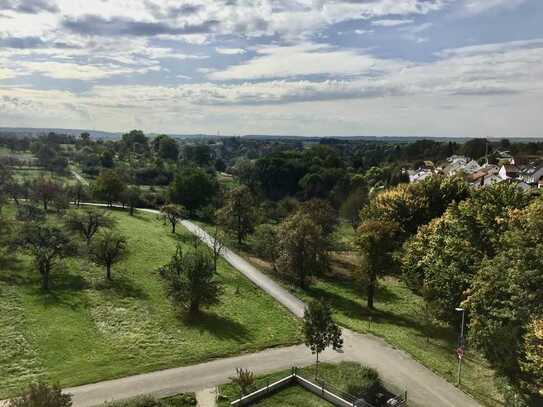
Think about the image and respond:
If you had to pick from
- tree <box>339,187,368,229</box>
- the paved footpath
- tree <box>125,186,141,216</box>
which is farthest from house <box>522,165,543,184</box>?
tree <box>125,186,141,216</box>

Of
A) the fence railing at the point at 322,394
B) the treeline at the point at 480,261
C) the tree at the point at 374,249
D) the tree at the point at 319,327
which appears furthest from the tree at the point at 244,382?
the tree at the point at 374,249

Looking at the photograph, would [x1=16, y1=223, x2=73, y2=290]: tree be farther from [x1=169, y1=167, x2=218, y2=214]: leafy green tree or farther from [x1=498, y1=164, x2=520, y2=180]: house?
[x1=498, y1=164, x2=520, y2=180]: house

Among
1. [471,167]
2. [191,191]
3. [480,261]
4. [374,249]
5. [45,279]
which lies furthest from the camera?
[471,167]

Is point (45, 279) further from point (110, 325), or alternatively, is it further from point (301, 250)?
point (301, 250)

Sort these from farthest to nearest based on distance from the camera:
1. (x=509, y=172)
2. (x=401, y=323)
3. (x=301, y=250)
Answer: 1. (x=509, y=172)
2. (x=301, y=250)
3. (x=401, y=323)

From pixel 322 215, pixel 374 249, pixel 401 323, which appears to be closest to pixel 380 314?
pixel 401 323

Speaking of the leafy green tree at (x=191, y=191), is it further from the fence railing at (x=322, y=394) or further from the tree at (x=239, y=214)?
the fence railing at (x=322, y=394)
